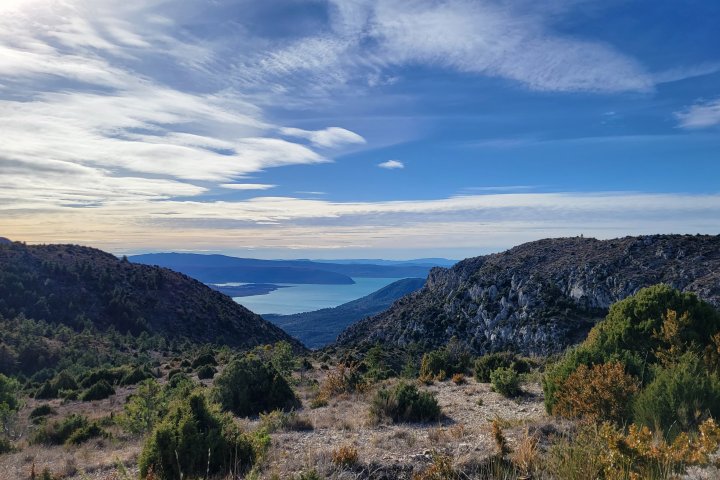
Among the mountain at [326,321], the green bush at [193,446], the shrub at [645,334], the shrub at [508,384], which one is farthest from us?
the mountain at [326,321]

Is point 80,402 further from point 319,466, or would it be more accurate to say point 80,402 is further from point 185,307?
point 185,307

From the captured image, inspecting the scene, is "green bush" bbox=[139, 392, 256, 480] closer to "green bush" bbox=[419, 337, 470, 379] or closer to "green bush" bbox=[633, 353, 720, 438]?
"green bush" bbox=[633, 353, 720, 438]

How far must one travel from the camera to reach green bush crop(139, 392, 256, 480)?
7.00m

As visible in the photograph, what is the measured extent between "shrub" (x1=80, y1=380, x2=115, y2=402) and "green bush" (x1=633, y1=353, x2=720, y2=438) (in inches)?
899

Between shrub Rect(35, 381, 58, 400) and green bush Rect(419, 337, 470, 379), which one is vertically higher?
green bush Rect(419, 337, 470, 379)

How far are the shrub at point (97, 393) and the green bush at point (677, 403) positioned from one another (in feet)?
74.9

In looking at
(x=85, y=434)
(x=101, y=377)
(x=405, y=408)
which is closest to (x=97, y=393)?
(x=101, y=377)

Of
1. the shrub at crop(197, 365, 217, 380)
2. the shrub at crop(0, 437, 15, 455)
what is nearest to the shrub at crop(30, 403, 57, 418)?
the shrub at crop(0, 437, 15, 455)

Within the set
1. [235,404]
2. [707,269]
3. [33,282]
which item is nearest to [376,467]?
[235,404]

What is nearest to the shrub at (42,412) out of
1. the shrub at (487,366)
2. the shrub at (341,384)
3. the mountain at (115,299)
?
the shrub at (341,384)

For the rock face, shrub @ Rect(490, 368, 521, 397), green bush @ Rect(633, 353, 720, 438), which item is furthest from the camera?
the rock face

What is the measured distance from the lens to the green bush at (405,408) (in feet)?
37.3

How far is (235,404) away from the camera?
47.0 feet

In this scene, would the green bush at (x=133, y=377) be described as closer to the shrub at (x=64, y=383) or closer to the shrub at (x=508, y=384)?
the shrub at (x=64, y=383)
